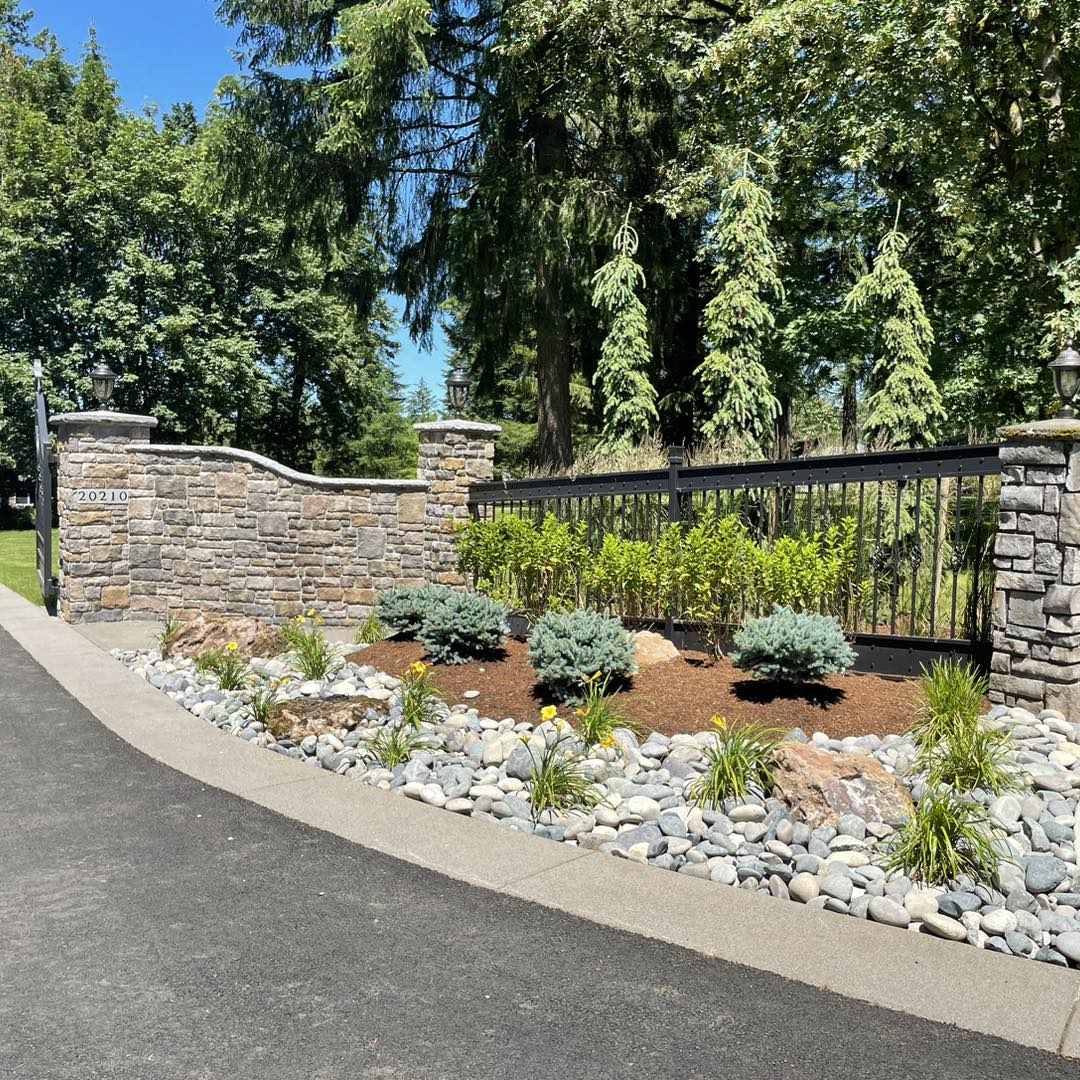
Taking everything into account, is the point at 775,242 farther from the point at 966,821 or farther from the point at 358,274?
the point at 966,821

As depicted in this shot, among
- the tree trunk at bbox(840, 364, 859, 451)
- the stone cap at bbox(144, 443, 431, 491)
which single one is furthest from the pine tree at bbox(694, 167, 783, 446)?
the stone cap at bbox(144, 443, 431, 491)

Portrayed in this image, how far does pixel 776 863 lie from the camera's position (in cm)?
367

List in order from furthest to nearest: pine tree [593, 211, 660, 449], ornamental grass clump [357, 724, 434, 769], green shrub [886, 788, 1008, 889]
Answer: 1. pine tree [593, 211, 660, 449]
2. ornamental grass clump [357, 724, 434, 769]
3. green shrub [886, 788, 1008, 889]

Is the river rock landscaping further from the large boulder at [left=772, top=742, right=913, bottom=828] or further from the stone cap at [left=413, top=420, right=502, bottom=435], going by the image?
the stone cap at [left=413, top=420, right=502, bottom=435]

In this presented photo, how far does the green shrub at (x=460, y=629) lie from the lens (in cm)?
698

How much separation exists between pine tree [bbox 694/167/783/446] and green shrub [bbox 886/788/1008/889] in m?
12.8

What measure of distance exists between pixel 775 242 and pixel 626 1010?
17783 mm

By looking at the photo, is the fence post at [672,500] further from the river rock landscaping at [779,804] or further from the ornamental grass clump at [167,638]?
the ornamental grass clump at [167,638]

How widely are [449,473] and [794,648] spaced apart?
5.82 meters

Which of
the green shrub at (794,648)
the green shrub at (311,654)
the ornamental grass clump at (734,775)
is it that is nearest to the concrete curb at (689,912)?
the ornamental grass clump at (734,775)

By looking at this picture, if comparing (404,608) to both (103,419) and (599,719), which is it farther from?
(103,419)

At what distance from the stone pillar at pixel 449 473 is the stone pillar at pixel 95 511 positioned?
3.52m

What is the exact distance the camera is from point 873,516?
9492 millimetres

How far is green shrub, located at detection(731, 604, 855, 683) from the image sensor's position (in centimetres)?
543
